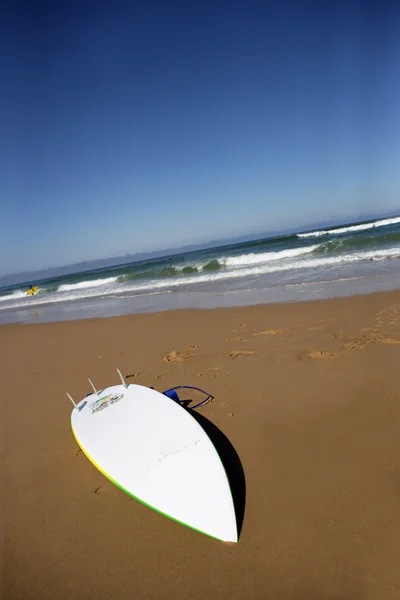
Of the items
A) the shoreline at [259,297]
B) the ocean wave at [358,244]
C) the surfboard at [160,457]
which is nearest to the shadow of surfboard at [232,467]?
the surfboard at [160,457]

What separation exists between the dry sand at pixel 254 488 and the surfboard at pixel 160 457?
0.15 meters

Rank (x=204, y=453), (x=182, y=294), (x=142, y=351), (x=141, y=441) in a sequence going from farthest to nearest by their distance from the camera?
(x=182, y=294) → (x=142, y=351) → (x=141, y=441) → (x=204, y=453)

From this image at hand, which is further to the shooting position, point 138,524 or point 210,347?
point 210,347

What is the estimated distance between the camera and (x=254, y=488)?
2.53 meters

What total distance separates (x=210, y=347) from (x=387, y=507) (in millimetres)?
3699

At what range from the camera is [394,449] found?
2.69 m

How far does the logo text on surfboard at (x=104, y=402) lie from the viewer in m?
3.71

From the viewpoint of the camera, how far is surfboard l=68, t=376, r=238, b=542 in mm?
2246

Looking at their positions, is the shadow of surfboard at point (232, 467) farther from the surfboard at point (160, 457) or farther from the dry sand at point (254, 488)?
the surfboard at point (160, 457)

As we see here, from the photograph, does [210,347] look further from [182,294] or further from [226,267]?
[226,267]

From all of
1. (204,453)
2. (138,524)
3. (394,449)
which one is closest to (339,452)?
(394,449)

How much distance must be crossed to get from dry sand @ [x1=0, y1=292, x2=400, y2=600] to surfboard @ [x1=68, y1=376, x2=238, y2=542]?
15cm

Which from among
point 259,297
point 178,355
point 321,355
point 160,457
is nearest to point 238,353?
point 178,355

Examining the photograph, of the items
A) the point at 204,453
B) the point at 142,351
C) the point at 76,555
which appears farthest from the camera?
the point at 142,351
